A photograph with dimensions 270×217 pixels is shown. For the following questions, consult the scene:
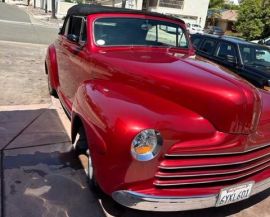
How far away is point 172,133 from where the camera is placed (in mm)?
2867

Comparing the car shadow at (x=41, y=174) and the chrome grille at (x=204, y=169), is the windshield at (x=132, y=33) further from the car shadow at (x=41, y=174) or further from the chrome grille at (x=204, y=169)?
the chrome grille at (x=204, y=169)

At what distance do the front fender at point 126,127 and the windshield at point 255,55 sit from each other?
5235 mm

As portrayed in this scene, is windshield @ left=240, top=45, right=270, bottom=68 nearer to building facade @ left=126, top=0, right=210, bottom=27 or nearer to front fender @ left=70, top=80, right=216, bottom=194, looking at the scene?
front fender @ left=70, top=80, right=216, bottom=194

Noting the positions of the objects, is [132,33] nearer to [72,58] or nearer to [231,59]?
[72,58]

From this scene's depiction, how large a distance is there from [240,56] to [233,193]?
5.45 meters

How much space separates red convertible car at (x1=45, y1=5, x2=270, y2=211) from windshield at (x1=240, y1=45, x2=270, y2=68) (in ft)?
14.5

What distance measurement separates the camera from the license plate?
9.94ft

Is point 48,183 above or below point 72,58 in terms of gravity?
below

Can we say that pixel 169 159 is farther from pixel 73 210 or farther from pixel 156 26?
pixel 156 26

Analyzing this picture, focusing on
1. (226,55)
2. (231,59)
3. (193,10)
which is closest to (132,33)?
(231,59)

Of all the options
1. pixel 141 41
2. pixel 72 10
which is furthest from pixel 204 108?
pixel 72 10

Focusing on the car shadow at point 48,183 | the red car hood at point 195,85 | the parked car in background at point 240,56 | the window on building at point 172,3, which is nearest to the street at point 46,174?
the car shadow at point 48,183

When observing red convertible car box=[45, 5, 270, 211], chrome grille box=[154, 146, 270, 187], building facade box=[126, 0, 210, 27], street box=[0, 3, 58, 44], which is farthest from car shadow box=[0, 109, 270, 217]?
building facade box=[126, 0, 210, 27]

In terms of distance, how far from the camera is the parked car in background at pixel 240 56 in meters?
7.51
